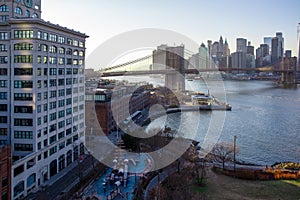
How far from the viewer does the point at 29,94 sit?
14.4 ft

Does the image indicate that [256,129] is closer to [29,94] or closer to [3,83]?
[29,94]

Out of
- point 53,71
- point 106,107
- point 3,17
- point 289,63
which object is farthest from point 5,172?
point 289,63

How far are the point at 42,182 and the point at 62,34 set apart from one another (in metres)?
2.32

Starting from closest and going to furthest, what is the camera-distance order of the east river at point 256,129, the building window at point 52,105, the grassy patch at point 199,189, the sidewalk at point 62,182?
the sidewalk at point 62,182 → the grassy patch at point 199,189 → the building window at point 52,105 → the east river at point 256,129

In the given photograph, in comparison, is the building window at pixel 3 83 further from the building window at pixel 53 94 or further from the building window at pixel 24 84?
the building window at pixel 53 94

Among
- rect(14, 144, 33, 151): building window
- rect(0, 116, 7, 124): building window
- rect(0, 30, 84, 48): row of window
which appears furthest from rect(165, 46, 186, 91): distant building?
rect(14, 144, 33, 151): building window

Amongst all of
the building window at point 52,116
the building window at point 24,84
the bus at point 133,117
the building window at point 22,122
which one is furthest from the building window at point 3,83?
the bus at point 133,117

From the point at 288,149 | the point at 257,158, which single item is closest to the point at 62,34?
the point at 257,158

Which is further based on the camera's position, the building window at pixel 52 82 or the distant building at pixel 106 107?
the distant building at pixel 106 107

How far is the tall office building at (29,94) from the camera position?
A: 4348mm

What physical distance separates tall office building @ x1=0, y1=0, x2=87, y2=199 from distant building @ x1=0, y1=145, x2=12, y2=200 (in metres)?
0.15

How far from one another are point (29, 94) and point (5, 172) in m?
1.17

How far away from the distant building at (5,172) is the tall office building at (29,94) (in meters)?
0.15

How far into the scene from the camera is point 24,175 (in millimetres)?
4102
